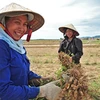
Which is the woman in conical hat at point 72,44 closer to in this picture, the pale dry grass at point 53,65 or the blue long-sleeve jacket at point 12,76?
the pale dry grass at point 53,65

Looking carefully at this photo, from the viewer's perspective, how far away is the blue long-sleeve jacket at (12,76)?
191 centimetres

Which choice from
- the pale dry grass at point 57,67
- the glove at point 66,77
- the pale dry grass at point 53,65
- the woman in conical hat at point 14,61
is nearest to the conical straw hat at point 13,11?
the woman in conical hat at point 14,61

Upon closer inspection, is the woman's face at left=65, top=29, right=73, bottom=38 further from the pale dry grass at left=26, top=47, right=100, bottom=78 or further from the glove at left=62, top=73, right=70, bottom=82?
the glove at left=62, top=73, right=70, bottom=82

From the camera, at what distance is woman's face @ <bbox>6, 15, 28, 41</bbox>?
2.09 metres

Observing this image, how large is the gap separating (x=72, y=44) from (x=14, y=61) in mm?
3853

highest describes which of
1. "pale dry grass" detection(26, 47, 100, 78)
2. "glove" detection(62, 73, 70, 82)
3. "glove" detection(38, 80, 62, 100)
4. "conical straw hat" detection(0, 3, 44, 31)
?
"conical straw hat" detection(0, 3, 44, 31)

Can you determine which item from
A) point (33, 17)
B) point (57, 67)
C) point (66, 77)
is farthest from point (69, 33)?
point (57, 67)

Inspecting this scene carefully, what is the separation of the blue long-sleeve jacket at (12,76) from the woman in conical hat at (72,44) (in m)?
3.58

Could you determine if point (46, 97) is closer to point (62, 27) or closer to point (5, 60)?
point (5, 60)

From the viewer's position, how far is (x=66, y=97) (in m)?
2.07

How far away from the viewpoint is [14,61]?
2020 mm

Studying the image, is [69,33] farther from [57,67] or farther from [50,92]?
[57,67]

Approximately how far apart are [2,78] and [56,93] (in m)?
0.48

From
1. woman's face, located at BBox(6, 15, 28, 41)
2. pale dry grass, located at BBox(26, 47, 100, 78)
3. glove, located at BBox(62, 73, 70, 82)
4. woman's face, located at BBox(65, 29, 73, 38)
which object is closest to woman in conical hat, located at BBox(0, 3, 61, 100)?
woman's face, located at BBox(6, 15, 28, 41)
